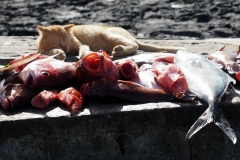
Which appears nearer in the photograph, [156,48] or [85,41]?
[156,48]

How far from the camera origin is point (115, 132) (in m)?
3.06

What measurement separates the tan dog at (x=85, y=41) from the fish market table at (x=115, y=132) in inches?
137

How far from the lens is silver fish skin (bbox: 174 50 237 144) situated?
289cm

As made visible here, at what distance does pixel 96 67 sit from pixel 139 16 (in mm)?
8272

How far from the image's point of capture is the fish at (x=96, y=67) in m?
3.22

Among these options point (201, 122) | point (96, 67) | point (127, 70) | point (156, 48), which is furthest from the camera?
point (156, 48)

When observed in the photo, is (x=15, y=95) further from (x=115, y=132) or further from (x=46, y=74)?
(x=115, y=132)

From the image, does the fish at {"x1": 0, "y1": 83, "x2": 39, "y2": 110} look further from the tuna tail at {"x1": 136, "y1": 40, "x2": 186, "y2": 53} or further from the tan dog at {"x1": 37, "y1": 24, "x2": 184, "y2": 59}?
the tuna tail at {"x1": 136, "y1": 40, "x2": 186, "y2": 53}

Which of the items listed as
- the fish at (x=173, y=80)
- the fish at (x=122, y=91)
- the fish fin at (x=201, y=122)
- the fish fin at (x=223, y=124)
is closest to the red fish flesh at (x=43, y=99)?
the fish at (x=122, y=91)

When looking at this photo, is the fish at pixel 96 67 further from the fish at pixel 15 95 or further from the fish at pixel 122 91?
the fish at pixel 15 95

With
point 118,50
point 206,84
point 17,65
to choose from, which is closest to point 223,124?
point 206,84

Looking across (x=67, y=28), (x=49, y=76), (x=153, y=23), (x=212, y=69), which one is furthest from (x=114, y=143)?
(x=153, y=23)

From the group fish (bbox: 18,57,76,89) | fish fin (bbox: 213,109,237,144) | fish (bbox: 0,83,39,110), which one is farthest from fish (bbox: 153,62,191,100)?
fish (bbox: 0,83,39,110)

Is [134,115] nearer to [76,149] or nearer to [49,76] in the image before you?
[76,149]
